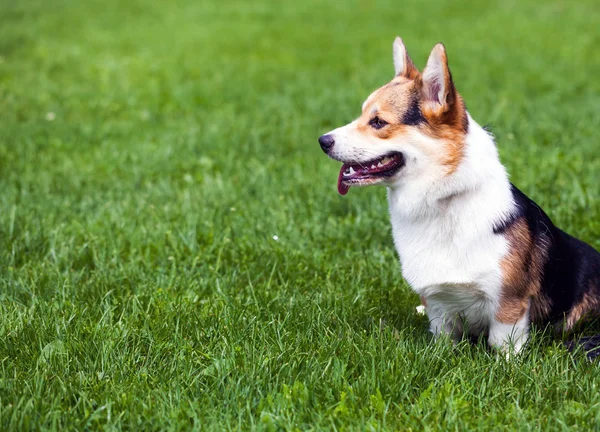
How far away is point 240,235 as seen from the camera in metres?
4.72

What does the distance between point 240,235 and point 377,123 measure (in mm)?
1674

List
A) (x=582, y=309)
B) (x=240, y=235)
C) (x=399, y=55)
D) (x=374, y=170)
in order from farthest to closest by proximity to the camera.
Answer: (x=240, y=235) → (x=399, y=55) → (x=582, y=309) → (x=374, y=170)

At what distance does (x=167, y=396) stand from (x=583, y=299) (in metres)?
1.98

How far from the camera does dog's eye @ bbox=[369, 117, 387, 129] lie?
10.8 ft

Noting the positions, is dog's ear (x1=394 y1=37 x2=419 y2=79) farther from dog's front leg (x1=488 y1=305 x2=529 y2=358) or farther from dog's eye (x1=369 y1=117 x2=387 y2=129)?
dog's front leg (x1=488 y1=305 x2=529 y2=358)

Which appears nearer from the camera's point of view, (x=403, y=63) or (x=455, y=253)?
(x=455, y=253)

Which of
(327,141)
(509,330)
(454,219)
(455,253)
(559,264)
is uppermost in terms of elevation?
(327,141)

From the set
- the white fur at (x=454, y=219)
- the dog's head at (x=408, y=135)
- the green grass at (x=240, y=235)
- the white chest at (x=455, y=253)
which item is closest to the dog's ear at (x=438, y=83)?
the dog's head at (x=408, y=135)

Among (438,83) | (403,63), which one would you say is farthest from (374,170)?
(403,63)

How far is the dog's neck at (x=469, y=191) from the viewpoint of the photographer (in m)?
3.15

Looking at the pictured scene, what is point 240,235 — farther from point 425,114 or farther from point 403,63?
point 425,114

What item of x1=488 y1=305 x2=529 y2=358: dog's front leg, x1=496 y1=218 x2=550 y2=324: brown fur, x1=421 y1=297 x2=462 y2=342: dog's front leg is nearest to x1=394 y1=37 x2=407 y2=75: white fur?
x1=496 y1=218 x2=550 y2=324: brown fur

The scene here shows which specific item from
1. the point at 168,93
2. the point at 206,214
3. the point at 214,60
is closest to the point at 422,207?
the point at 206,214

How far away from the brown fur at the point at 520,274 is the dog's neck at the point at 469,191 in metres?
0.12
